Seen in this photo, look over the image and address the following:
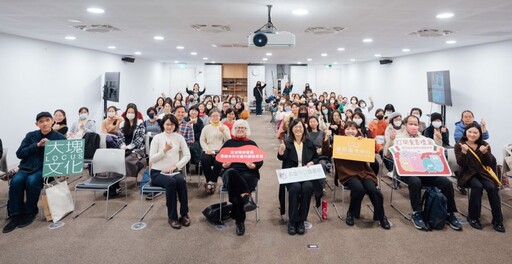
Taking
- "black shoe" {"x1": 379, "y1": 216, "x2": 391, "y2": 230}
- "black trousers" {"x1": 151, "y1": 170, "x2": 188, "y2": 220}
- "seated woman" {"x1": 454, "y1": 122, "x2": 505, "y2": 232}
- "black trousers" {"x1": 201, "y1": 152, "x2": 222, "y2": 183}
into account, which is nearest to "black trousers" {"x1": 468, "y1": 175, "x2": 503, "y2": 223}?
"seated woman" {"x1": 454, "y1": 122, "x2": 505, "y2": 232}

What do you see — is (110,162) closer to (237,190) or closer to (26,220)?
(26,220)

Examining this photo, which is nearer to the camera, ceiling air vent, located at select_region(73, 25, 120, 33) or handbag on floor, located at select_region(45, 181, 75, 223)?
handbag on floor, located at select_region(45, 181, 75, 223)

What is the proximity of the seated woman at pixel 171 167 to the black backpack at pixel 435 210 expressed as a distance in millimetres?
2991

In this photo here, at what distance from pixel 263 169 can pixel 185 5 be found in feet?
11.7

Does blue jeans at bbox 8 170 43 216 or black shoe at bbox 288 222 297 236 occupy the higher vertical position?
blue jeans at bbox 8 170 43 216

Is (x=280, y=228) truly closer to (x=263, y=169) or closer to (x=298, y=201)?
(x=298, y=201)

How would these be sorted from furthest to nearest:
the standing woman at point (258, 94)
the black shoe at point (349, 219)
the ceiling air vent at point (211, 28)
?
the standing woman at point (258, 94), the ceiling air vent at point (211, 28), the black shoe at point (349, 219)

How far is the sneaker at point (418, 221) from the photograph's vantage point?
12.1 ft

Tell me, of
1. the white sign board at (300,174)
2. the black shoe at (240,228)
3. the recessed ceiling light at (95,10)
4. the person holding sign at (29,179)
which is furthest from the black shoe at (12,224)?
the white sign board at (300,174)

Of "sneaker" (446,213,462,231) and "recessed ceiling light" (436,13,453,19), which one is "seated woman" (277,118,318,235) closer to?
"sneaker" (446,213,462,231)

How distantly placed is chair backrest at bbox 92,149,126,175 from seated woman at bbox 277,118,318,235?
215cm

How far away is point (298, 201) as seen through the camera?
12.0ft

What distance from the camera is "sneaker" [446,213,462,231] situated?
3.69 m

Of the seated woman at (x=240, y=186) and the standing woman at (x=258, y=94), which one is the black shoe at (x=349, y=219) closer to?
the seated woman at (x=240, y=186)
